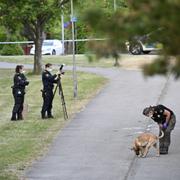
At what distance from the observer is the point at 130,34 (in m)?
3.11

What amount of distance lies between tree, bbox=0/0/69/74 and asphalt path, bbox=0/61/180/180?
6.75 metres

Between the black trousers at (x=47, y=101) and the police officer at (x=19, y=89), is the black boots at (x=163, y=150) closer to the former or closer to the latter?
the police officer at (x=19, y=89)

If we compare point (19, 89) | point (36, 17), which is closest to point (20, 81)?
point (19, 89)

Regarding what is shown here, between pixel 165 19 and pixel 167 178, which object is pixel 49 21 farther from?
pixel 165 19

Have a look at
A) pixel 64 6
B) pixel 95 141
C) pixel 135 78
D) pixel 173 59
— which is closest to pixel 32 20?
pixel 64 6

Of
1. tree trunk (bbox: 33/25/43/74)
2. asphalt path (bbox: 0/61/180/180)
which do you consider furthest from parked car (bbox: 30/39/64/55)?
asphalt path (bbox: 0/61/180/180)

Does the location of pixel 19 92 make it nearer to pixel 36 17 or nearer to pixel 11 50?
pixel 36 17

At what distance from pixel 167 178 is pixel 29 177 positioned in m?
2.31

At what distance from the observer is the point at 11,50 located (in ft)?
168

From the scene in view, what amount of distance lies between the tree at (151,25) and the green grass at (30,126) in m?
7.63

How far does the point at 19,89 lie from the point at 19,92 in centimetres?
9

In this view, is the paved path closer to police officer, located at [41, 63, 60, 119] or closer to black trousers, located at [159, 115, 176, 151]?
black trousers, located at [159, 115, 176, 151]

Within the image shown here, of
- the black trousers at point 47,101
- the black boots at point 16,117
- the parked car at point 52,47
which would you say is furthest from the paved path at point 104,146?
the parked car at point 52,47

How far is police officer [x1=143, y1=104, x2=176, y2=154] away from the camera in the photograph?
12.0 m
